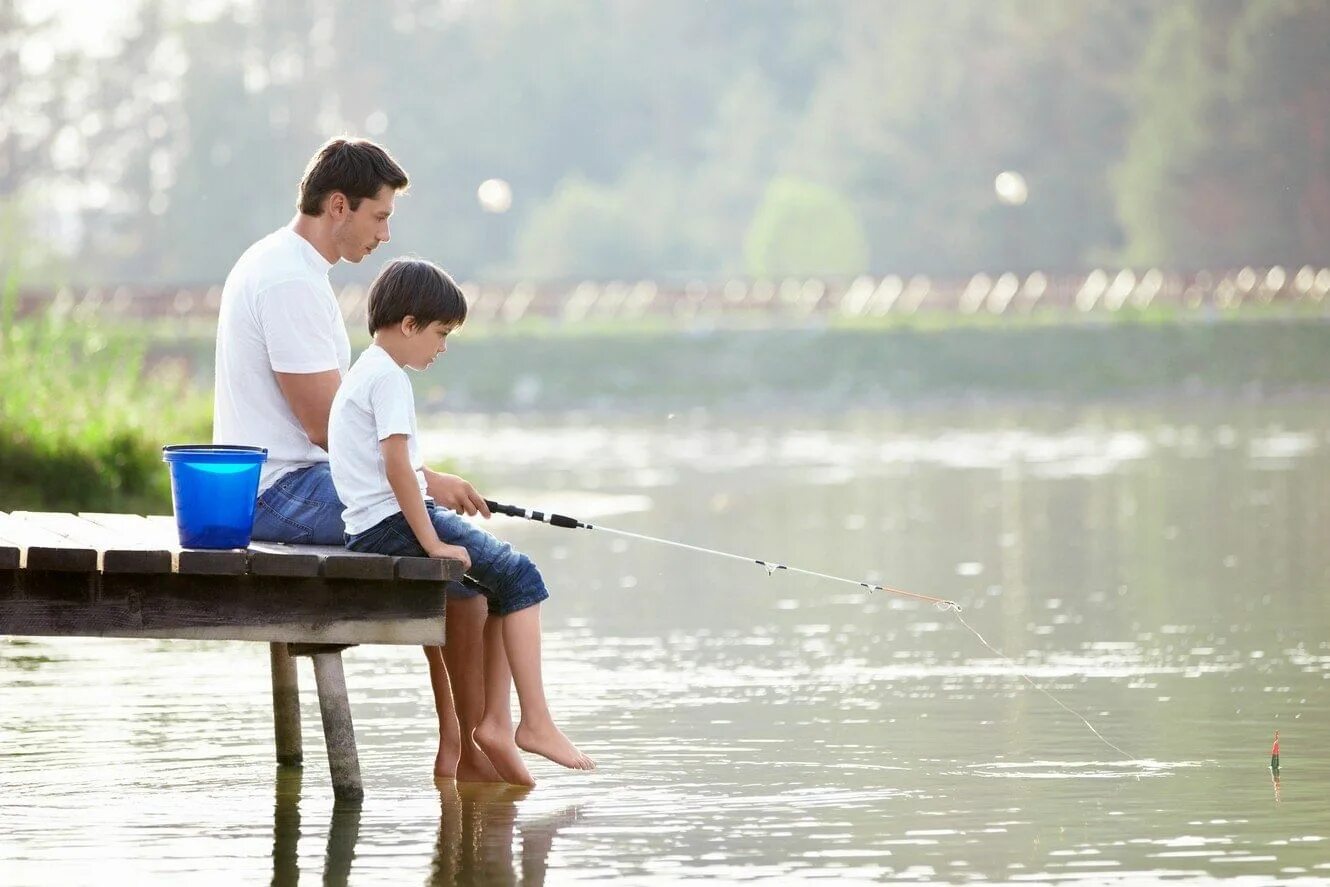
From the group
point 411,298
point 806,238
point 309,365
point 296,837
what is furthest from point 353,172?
point 806,238

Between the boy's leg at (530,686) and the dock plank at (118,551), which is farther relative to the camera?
the boy's leg at (530,686)

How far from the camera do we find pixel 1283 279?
172 feet

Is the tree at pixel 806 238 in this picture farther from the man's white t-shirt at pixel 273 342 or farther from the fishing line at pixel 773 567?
the man's white t-shirt at pixel 273 342

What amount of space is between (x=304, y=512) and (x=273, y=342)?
0.45 metres

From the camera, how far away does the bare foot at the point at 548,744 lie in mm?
6883

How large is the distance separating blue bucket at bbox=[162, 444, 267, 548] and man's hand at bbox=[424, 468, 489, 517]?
503 millimetres

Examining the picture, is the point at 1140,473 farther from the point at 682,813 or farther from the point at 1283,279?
the point at 1283,279

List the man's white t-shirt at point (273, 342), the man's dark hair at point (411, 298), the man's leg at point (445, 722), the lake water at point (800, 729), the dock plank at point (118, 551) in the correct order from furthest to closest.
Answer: the man's leg at point (445, 722) → the man's white t-shirt at point (273, 342) → the man's dark hair at point (411, 298) → the dock plank at point (118, 551) → the lake water at point (800, 729)

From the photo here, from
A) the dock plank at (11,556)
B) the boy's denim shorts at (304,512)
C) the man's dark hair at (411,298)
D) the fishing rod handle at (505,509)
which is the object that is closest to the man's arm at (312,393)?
the boy's denim shorts at (304,512)

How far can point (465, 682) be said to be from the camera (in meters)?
6.95

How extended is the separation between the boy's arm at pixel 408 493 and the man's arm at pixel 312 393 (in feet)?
1.27

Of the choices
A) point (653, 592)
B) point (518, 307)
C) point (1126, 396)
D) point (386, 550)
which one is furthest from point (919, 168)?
point (386, 550)

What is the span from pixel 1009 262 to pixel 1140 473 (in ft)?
155

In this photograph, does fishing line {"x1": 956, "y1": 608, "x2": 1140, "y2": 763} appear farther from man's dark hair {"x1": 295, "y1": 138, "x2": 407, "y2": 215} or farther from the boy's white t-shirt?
man's dark hair {"x1": 295, "y1": 138, "x2": 407, "y2": 215}
